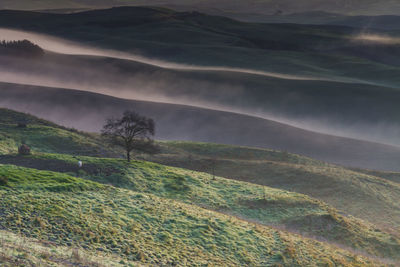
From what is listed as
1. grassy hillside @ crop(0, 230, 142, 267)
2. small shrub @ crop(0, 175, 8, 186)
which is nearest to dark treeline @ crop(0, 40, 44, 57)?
small shrub @ crop(0, 175, 8, 186)

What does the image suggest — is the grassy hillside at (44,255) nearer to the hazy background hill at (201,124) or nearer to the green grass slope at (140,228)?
the green grass slope at (140,228)

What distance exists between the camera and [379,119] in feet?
452

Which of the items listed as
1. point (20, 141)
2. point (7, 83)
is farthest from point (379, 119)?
point (7, 83)

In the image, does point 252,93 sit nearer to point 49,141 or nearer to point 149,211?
point 49,141

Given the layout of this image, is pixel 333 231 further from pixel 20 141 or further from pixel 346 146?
pixel 346 146

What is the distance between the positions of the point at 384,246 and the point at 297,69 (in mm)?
143869

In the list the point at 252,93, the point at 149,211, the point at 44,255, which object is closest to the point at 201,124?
the point at 252,93

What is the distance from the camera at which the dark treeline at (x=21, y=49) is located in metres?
171

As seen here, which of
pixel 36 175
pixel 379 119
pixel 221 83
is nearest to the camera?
pixel 36 175

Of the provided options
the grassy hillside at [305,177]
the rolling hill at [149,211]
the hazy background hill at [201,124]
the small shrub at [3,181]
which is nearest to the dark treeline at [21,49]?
the hazy background hill at [201,124]

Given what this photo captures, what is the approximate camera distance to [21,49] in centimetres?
18175

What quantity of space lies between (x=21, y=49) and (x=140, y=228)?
175 metres

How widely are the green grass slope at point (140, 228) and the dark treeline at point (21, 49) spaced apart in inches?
5892

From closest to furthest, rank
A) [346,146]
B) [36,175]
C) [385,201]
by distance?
[36,175] → [385,201] → [346,146]
